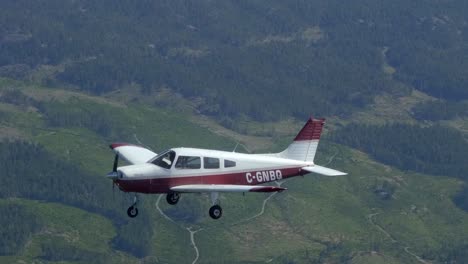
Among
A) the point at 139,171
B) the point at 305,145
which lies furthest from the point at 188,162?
the point at 305,145

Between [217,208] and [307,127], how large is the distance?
19.0 meters

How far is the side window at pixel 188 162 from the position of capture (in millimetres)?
135750

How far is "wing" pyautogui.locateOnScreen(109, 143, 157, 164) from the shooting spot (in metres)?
148

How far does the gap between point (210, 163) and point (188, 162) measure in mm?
2595

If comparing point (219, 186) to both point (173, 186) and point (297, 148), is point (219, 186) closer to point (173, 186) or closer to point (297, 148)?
point (173, 186)

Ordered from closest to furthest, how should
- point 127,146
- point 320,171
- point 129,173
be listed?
1. point 129,173
2. point 320,171
3. point 127,146

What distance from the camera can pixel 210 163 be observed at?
451ft

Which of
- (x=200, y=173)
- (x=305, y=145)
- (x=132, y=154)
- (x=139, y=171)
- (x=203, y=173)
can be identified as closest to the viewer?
(x=139, y=171)

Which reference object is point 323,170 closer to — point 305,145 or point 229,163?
point 305,145

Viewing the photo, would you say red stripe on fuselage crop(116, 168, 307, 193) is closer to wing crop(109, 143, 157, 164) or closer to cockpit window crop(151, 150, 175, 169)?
cockpit window crop(151, 150, 175, 169)

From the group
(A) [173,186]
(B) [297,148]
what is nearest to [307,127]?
(B) [297,148]

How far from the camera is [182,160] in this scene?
136000 mm

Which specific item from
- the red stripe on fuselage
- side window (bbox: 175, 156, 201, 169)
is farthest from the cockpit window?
the red stripe on fuselage

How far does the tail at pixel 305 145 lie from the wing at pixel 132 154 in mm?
15443
